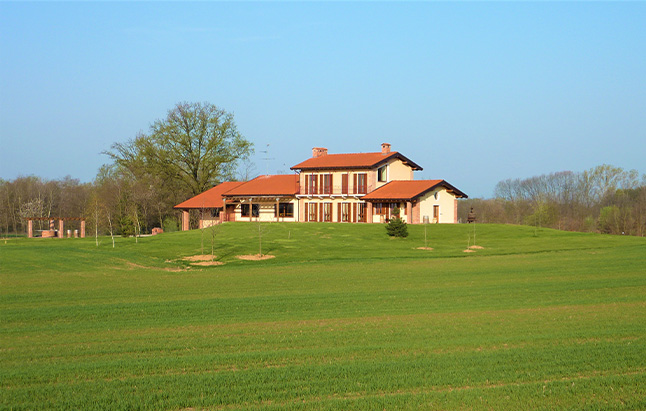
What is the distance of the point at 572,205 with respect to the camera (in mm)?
89062

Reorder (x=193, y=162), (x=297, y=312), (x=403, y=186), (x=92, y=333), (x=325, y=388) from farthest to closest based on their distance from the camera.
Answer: (x=193, y=162), (x=403, y=186), (x=297, y=312), (x=92, y=333), (x=325, y=388)

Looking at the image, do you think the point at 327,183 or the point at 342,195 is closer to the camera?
the point at 342,195

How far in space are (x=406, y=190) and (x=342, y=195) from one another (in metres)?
6.08

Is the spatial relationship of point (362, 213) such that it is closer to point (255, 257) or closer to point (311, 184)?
point (311, 184)

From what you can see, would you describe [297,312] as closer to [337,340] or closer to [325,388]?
[337,340]

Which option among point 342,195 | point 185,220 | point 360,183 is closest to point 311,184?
point 342,195

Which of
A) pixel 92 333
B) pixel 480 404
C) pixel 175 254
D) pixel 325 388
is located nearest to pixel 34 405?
pixel 325 388

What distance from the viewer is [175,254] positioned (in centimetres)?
3600

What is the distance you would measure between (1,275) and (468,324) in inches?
680

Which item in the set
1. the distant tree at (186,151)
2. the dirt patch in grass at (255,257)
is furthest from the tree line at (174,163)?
the dirt patch in grass at (255,257)

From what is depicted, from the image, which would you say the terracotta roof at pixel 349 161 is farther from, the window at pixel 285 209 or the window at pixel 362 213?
the window at pixel 285 209

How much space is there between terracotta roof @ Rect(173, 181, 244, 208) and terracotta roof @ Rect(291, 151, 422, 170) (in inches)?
349

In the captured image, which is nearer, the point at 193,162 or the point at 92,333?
the point at 92,333

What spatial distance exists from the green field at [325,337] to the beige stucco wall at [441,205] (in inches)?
961
